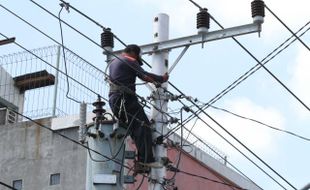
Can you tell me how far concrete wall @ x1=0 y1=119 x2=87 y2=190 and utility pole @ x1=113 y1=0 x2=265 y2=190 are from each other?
423 inches

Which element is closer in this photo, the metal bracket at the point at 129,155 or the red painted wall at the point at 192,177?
the metal bracket at the point at 129,155

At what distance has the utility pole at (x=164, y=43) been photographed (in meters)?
14.0

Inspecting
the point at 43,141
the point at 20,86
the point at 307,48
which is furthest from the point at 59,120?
the point at 307,48

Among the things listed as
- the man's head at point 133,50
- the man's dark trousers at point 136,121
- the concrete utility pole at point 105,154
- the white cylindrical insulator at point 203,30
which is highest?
the white cylindrical insulator at point 203,30

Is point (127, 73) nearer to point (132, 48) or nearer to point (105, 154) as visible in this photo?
point (132, 48)

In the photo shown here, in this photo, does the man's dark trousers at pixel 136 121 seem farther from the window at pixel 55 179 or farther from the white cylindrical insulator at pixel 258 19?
the window at pixel 55 179

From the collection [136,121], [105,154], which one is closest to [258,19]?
[136,121]

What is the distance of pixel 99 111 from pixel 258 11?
2.67 meters

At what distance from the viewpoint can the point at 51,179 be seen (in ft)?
84.9

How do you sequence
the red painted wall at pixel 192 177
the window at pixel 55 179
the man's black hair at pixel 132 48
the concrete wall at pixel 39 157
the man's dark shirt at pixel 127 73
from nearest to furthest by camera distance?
the man's dark shirt at pixel 127 73
the man's black hair at pixel 132 48
the concrete wall at pixel 39 157
the red painted wall at pixel 192 177
the window at pixel 55 179

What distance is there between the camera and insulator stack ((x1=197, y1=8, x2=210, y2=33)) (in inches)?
562

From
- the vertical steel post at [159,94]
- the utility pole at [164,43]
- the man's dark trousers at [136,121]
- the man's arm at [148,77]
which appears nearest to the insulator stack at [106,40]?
the utility pole at [164,43]

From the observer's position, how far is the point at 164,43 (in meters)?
14.6

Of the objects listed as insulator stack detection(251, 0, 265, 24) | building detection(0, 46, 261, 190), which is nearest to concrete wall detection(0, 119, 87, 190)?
building detection(0, 46, 261, 190)
